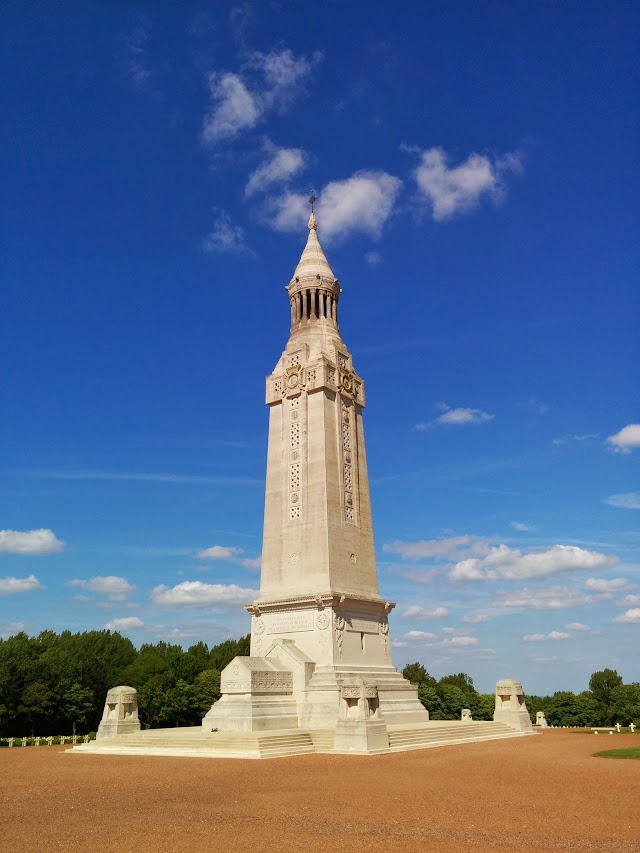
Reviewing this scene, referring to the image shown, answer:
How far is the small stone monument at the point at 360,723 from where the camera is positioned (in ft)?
88.2

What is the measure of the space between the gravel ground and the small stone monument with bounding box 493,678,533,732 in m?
14.4

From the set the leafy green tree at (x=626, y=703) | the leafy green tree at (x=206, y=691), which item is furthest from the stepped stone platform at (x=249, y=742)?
the leafy green tree at (x=626, y=703)

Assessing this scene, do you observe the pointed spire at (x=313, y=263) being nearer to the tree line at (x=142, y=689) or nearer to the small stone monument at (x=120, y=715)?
the small stone monument at (x=120, y=715)

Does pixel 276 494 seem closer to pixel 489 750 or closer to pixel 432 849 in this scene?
pixel 489 750

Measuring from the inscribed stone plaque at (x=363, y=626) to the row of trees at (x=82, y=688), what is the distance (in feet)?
68.7

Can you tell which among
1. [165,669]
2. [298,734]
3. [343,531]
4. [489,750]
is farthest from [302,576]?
[165,669]

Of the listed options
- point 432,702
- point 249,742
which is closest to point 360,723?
point 249,742

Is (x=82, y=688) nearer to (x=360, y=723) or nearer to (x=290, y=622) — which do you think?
(x=290, y=622)

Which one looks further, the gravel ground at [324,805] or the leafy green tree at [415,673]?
the leafy green tree at [415,673]

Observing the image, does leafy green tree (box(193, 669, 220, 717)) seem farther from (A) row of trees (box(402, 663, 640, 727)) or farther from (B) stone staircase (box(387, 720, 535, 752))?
(B) stone staircase (box(387, 720, 535, 752))

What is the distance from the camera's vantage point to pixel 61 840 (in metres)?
12.4

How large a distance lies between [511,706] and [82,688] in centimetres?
3000

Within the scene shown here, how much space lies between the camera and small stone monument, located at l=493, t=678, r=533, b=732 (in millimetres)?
38969

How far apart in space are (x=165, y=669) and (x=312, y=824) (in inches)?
2088
